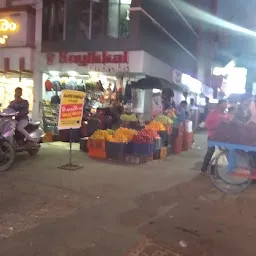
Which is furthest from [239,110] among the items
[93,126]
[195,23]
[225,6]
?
[225,6]

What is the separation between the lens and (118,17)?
608 inches

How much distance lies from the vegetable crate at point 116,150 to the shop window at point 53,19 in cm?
733

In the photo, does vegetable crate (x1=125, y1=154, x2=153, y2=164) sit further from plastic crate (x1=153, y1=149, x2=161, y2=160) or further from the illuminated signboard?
the illuminated signboard

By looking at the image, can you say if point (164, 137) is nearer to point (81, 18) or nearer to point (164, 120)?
point (164, 120)

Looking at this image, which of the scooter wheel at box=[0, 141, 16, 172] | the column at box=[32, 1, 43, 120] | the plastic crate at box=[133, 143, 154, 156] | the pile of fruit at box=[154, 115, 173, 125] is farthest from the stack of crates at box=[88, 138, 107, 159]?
the column at box=[32, 1, 43, 120]

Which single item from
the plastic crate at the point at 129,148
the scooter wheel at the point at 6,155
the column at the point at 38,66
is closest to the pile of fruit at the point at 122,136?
the plastic crate at the point at 129,148

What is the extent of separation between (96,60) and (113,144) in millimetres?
5271

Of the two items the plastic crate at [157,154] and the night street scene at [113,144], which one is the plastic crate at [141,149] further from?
the plastic crate at [157,154]

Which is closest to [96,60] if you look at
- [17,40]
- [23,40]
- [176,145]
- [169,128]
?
[23,40]

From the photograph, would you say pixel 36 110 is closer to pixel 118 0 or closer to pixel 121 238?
pixel 118 0

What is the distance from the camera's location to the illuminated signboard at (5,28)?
15406mm

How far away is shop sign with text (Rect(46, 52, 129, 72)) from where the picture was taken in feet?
45.9

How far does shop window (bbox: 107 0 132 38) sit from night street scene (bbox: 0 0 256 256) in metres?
0.05

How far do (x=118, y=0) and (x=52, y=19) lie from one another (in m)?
3.03
